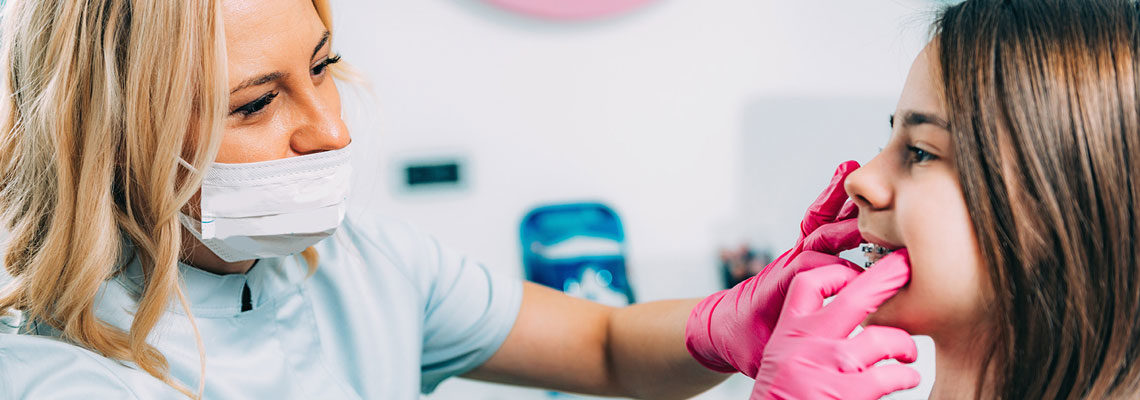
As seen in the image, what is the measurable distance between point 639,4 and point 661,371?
88 cm

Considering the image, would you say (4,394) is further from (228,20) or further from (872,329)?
(872,329)

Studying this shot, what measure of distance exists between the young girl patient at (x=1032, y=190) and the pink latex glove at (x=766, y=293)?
106 millimetres

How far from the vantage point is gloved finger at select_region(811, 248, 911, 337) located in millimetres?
713

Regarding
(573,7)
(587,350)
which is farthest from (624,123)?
(587,350)

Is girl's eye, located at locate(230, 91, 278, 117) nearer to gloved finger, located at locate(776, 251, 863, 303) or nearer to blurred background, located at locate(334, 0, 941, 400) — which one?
gloved finger, located at locate(776, 251, 863, 303)

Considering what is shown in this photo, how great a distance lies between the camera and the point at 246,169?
84 cm

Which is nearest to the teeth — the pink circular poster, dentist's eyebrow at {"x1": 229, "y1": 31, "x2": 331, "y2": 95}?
dentist's eyebrow at {"x1": 229, "y1": 31, "x2": 331, "y2": 95}

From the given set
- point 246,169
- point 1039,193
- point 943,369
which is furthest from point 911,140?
point 246,169

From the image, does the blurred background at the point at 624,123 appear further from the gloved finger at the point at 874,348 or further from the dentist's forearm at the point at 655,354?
the gloved finger at the point at 874,348

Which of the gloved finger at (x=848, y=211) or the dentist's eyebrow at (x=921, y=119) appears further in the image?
the gloved finger at (x=848, y=211)

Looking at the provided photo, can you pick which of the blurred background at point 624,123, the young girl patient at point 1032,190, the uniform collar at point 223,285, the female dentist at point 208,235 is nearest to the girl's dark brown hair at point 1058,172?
the young girl patient at point 1032,190

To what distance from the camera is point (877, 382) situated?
0.71 m

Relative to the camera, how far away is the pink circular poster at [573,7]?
5.49 feet

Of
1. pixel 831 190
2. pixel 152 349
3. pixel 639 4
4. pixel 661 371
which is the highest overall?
pixel 639 4
